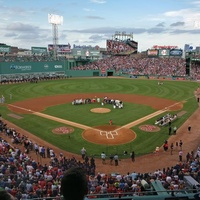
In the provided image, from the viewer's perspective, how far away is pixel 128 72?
84.7 m

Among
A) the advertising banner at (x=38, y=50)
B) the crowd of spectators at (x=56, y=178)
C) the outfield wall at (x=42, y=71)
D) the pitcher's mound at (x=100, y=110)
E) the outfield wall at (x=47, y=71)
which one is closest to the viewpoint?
the crowd of spectators at (x=56, y=178)

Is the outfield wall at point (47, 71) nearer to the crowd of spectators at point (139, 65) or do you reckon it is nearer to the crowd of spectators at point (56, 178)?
the crowd of spectators at point (139, 65)

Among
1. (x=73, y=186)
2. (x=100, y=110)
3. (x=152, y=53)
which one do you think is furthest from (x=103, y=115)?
(x=152, y=53)

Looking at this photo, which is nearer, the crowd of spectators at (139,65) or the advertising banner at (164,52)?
the crowd of spectators at (139,65)

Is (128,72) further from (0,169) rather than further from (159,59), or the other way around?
(0,169)

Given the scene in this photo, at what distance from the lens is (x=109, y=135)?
2647 centimetres

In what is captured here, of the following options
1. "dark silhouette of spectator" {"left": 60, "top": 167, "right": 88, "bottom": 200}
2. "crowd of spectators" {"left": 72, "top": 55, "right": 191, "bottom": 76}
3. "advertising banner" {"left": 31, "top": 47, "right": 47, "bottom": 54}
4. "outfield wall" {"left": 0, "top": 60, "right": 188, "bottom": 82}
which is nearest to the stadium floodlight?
"outfield wall" {"left": 0, "top": 60, "right": 188, "bottom": 82}

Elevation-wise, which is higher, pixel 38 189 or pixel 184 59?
pixel 184 59

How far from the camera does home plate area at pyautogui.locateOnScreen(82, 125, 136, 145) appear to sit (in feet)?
81.9

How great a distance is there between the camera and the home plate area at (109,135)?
24953 millimetres

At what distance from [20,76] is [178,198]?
71371 mm

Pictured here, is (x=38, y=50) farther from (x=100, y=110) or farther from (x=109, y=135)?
(x=109, y=135)

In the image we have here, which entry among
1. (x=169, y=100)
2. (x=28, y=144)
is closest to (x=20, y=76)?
(x=169, y=100)

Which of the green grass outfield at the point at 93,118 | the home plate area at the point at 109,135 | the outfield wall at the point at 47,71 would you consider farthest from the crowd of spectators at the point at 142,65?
the home plate area at the point at 109,135
